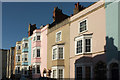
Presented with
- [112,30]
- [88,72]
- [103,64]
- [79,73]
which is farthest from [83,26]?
[103,64]

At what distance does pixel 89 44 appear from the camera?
21.3 m

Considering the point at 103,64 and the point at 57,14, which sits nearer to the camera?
the point at 103,64

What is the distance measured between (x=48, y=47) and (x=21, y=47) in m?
17.4

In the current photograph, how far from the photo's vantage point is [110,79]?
59.2 ft

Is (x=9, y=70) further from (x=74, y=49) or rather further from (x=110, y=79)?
(x=110, y=79)

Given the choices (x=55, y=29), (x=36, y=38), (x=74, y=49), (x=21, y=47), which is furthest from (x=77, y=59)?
(x=21, y=47)

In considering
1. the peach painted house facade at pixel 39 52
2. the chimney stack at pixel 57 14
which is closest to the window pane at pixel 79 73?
the peach painted house facade at pixel 39 52

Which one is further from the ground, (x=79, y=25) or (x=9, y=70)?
(x=79, y=25)

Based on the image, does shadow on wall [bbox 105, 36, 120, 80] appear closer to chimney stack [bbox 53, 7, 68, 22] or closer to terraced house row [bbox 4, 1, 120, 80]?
terraced house row [bbox 4, 1, 120, 80]

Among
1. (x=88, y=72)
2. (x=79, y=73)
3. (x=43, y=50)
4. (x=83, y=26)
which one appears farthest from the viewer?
(x=43, y=50)

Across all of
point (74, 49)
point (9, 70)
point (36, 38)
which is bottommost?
point (9, 70)

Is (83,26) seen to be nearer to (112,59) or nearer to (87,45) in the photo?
(87,45)

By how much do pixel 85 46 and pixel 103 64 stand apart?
10.6 feet

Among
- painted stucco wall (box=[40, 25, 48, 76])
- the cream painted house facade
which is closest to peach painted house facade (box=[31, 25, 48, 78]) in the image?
painted stucco wall (box=[40, 25, 48, 76])
